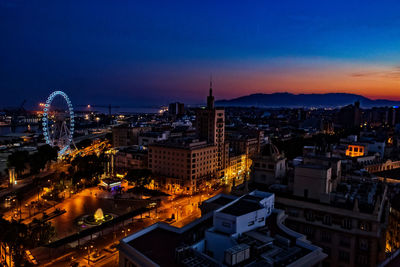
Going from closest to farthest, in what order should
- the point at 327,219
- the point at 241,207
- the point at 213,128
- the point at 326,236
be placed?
the point at 241,207, the point at 326,236, the point at 327,219, the point at 213,128

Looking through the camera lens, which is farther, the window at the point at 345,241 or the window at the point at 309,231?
the window at the point at 309,231

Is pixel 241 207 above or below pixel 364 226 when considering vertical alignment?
above

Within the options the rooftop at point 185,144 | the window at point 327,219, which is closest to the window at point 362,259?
the window at point 327,219

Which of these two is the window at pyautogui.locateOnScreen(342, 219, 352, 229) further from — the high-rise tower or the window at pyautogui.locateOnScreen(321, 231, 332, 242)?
the high-rise tower

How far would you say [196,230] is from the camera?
30.3 meters

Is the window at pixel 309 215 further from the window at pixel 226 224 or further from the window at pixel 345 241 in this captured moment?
the window at pixel 226 224

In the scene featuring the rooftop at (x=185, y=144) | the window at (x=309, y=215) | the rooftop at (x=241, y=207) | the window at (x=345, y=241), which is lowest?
the window at (x=345, y=241)

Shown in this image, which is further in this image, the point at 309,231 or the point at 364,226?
the point at 309,231

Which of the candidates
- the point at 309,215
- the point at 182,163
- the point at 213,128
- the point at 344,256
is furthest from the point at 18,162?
the point at 344,256

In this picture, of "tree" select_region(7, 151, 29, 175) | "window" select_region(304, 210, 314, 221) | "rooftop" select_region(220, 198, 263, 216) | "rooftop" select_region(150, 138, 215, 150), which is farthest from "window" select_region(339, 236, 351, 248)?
"tree" select_region(7, 151, 29, 175)

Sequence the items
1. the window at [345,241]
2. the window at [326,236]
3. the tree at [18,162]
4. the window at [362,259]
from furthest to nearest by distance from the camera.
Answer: the tree at [18,162], the window at [326,236], the window at [345,241], the window at [362,259]

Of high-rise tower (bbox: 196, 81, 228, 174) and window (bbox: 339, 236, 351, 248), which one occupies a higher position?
high-rise tower (bbox: 196, 81, 228, 174)

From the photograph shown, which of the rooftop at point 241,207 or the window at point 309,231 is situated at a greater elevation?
the rooftop at point 241,207

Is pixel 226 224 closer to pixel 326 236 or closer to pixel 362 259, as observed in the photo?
pixel 326 236
